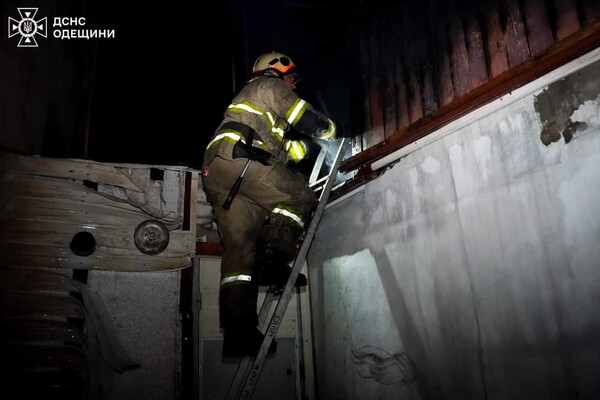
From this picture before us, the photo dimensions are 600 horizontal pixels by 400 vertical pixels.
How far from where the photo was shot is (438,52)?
3035 millimetres

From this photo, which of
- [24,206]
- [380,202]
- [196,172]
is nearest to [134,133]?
[196,172]

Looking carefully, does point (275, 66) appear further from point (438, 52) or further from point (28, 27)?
point (28, 27)

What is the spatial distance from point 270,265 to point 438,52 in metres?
2.05

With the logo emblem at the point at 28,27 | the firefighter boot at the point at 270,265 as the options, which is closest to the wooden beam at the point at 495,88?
the firefighter boot at the point at 270,265

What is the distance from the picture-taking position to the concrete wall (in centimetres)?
196

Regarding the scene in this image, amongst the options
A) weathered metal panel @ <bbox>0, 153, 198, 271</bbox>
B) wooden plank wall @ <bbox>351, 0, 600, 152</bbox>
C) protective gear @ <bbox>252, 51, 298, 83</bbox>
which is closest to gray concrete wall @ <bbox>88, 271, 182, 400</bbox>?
weathered metal panel @ <bbox>0, 153, 198, 271</bbox>

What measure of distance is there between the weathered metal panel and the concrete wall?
156 centimetres

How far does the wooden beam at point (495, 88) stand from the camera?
6.56 ft

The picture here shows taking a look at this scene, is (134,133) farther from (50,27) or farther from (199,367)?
(199,367)

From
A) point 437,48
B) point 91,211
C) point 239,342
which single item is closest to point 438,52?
point 437,48

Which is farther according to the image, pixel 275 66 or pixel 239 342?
pixel 275 66

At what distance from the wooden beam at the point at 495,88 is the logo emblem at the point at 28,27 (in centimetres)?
286

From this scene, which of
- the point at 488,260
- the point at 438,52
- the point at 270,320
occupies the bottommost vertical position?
the point at 270,320

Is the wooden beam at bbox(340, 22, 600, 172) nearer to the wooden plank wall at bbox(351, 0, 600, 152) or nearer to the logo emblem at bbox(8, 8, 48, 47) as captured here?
the wooden plank wall at bbox(351, 0, 600, 152)
